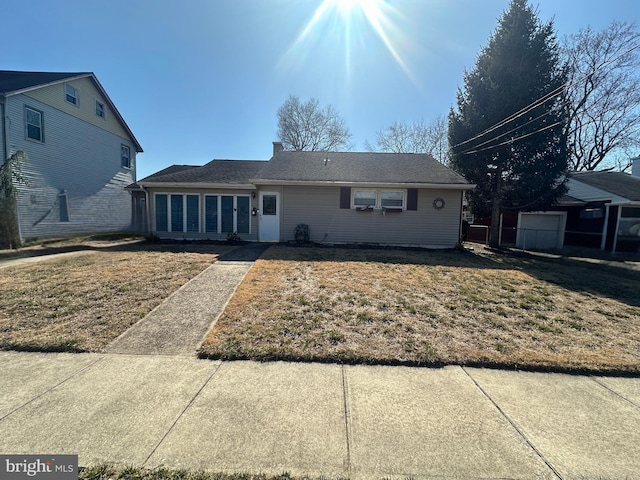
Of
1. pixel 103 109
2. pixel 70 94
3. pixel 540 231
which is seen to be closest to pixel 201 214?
pixel 70 94

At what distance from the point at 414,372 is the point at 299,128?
2878 centimetres

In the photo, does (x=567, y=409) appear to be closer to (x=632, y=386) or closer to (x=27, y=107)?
(x=632, y=386)

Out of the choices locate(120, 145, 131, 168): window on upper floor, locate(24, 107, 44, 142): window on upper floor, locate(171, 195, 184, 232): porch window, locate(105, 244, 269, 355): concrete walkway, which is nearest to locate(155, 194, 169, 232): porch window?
locate(171, 195, 184, 232): porch window

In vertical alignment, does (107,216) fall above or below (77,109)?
below

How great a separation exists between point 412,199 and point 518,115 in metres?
5.17

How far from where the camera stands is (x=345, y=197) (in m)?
11.1

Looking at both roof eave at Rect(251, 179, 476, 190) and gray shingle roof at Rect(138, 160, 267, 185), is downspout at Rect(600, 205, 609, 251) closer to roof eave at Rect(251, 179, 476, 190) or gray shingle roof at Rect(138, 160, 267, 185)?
roof eave at Rect(251, 179, 476, 190)

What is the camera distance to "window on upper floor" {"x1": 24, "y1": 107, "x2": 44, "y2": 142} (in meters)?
11.7

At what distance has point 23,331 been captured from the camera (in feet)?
Answer: 11.9

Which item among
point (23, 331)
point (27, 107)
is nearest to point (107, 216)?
point (27, 107)

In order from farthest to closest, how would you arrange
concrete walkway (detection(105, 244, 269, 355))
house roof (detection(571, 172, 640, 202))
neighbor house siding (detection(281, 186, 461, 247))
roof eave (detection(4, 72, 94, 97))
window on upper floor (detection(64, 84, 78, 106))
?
window on upper floor (detection(64, 84, 78, 106))
house roof (detection(571, 172, 640, 202))
neighbor house siding (detection(281, 186, 461, 247))
roof eave (detection(4, 72, 94, 97))
concrete walkway (detection(105, 244, 269, 355))

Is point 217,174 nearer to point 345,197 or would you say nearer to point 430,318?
point 345,197

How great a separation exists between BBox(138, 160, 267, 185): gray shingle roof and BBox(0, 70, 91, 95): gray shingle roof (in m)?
5.76

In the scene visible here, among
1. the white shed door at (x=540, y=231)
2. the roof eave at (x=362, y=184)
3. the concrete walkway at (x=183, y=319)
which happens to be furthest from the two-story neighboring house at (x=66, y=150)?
the white shed door at (x=540, y=231)
